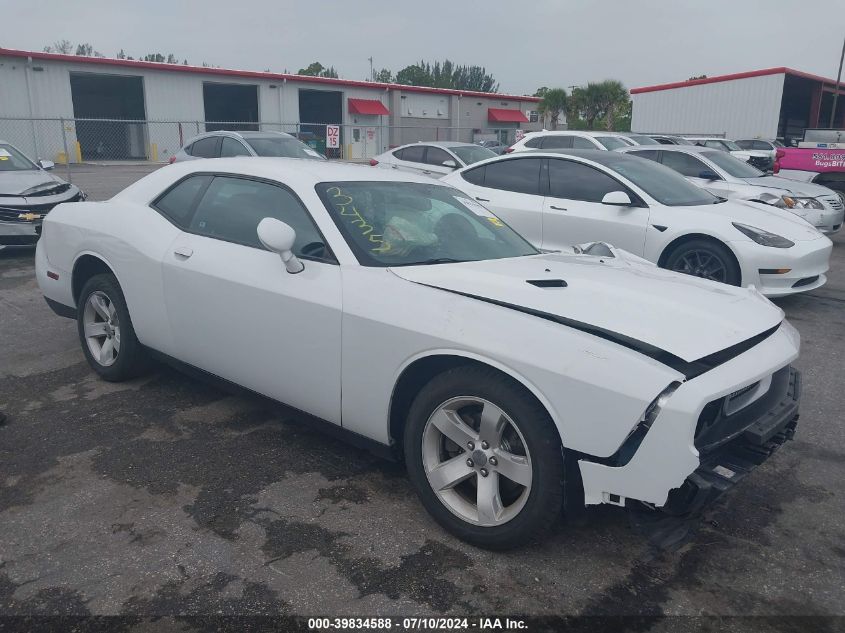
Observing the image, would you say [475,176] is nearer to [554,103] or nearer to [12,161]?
[12,161]

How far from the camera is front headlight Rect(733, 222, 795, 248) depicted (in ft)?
22.2

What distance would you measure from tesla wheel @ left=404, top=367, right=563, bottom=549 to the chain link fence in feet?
82.7

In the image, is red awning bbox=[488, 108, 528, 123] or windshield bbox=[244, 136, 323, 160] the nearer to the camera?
windshield bbox=[244, 136, 323, 160]

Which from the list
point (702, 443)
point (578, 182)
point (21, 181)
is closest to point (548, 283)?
point (702, 443)

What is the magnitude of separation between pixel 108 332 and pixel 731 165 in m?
9.56

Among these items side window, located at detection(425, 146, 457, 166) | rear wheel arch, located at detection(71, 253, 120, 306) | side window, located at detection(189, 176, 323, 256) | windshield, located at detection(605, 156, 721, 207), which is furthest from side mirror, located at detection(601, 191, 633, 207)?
side window, located at detection(425, 146, 457, 166)

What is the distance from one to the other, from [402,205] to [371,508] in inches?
63.6

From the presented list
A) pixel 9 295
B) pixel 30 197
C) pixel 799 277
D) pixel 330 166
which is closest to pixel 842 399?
pixel 799 277

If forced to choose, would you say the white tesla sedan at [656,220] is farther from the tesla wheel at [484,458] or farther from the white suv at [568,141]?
the white suv at [568,141]

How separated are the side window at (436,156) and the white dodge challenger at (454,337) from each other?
9712 millimetres

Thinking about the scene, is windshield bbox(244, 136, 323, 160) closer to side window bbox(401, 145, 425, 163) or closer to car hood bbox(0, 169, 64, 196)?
side window bbox(401, 145, 425, 163)

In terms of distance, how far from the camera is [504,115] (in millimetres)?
47469

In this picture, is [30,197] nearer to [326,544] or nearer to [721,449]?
[326,544]

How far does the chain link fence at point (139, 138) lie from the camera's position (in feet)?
95.4
